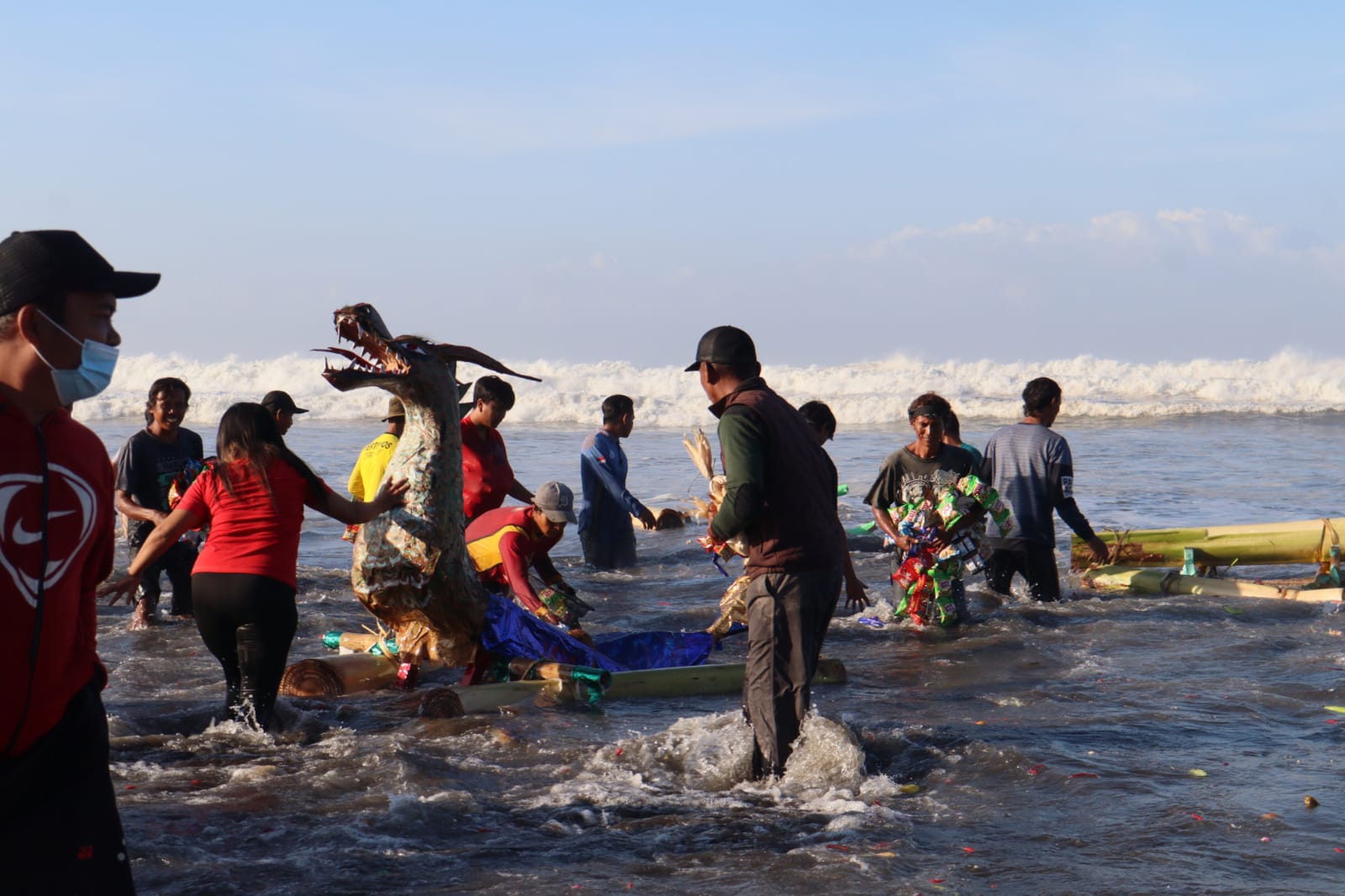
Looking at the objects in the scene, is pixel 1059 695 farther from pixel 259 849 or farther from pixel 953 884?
pixel 259 849

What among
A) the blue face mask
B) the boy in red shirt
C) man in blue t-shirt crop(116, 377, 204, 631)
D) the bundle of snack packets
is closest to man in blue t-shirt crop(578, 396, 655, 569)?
the boy in red shirt

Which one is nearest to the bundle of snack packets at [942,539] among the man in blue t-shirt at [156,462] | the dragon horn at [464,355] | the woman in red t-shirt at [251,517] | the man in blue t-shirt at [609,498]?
the man in blue t-shirt at [609,498]

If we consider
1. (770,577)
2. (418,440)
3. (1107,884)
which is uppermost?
(418,440)

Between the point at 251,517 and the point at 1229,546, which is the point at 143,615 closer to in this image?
the point at 251,517

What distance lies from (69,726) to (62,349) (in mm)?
823

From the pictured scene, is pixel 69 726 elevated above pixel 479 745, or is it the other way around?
pixel 69 726

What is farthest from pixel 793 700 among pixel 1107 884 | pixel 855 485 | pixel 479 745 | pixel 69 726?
pixel 855 485

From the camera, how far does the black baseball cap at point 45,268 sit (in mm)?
2717

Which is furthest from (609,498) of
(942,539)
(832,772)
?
(832,772)

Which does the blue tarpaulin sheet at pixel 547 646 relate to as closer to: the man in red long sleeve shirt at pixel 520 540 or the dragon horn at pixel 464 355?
the man in red long sleeve shirt at pixel 520 540

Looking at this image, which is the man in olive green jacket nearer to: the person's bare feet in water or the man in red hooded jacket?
the man in red hooded jacket

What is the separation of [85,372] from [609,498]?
9.91 m

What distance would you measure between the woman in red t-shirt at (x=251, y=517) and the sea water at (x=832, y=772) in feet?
2.48

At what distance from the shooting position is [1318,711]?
715cm
